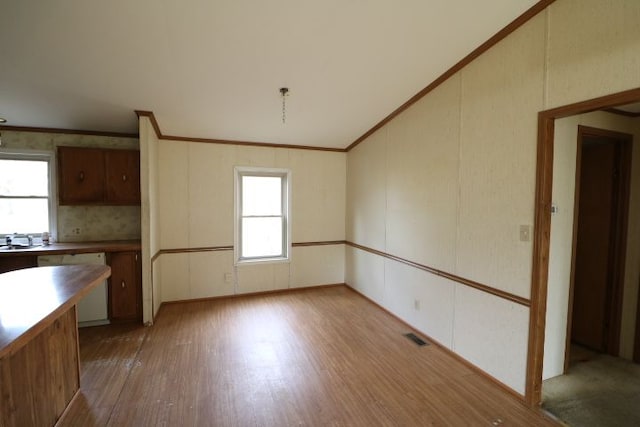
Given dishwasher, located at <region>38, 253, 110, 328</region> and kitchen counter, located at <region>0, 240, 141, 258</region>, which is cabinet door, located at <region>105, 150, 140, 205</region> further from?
dishwasher, located at <region>38, 253, 110, 328</region>

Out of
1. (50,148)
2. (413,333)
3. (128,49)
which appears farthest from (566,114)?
(50,148)

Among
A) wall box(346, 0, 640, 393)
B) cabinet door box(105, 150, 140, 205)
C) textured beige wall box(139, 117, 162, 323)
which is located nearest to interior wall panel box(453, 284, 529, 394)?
wall box(346, 0, 640, 393)

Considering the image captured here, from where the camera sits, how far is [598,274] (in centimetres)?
284

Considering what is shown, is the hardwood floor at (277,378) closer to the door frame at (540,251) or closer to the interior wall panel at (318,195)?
the door frame at (540,251)

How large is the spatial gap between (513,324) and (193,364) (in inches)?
107

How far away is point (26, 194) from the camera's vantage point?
3.67 m

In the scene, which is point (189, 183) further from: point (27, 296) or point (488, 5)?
point (488, 5)

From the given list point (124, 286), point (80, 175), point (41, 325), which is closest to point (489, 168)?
point (41, 325)

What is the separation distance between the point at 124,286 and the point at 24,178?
78.9 inches

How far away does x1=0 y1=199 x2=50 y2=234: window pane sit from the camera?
11.9ft

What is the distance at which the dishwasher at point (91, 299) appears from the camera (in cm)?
318

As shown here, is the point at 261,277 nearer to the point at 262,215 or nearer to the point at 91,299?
the point at 262,215

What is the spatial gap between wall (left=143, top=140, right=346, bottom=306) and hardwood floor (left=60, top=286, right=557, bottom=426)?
75cm

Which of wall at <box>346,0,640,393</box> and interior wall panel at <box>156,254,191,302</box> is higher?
wall at <box>346,0,640,393</box>
